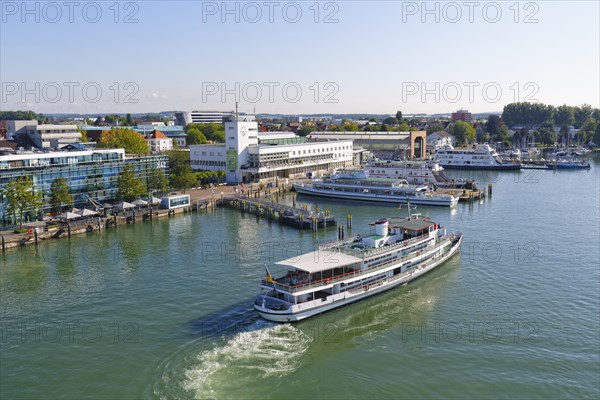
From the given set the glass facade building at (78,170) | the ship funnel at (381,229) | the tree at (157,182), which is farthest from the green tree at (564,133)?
the ship funnel at (381,229)

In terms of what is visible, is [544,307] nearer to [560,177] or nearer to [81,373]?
[81,373]

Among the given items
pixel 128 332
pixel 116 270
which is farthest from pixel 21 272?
pixel 128 332

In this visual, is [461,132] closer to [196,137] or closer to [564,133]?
[564,133]

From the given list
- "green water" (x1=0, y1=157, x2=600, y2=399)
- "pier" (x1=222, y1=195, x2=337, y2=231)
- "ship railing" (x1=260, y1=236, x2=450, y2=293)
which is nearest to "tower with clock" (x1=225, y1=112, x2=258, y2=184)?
"pier" (x1=222, y1=195, x2=337, y2=231)

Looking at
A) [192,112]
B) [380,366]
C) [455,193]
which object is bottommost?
[380,366]

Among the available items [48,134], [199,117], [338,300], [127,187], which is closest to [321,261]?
[338,300]

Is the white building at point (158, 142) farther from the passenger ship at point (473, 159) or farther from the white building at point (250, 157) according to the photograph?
the passenger ship at point (473, 159)

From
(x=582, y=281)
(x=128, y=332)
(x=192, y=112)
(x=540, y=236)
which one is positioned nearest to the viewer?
(x=128, y=332)
